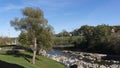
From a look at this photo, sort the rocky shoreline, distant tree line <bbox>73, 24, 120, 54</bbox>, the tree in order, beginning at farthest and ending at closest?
distant tree line <bbox>73, 24, 120, 54</bbox> → the rocky shoreline → the tree

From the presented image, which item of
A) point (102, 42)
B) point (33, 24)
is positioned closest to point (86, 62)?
point (33, 24)

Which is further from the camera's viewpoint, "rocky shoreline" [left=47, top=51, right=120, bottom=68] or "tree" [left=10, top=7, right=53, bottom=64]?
"rocky shoreline" [left=47, top=51, right=120, bottom=68]

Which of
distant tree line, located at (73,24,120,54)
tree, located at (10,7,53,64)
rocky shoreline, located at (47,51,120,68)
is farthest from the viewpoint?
distant tree line, located at (73,24,120,54)

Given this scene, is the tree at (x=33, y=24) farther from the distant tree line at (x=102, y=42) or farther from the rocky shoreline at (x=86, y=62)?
the distant tree line at (x=102, y=42)

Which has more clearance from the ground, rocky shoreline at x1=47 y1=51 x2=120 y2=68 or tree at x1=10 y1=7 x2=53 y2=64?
tree at x1=10 y1=7 x2=53 y2=64

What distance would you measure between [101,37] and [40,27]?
93271mm

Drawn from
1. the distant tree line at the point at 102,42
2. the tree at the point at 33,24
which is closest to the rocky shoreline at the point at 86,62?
the tree at the point at 33,24

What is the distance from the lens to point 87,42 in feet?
512

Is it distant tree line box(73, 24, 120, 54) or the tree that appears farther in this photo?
distant tree line box(73, 24, 120, 54)

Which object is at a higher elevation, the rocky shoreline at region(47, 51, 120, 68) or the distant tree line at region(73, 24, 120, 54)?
the distant tree line at region(73, 24, 120, 54)

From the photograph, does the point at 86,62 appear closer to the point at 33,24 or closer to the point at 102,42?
the point at 33,24

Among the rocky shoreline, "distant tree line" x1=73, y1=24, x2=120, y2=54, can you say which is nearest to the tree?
the rocky shoreline

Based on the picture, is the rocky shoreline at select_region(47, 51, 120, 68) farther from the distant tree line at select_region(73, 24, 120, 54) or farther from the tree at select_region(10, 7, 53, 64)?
the distant tree line at select_region(73, 24, 120, 54)

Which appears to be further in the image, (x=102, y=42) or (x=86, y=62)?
(x=102, y=42)
